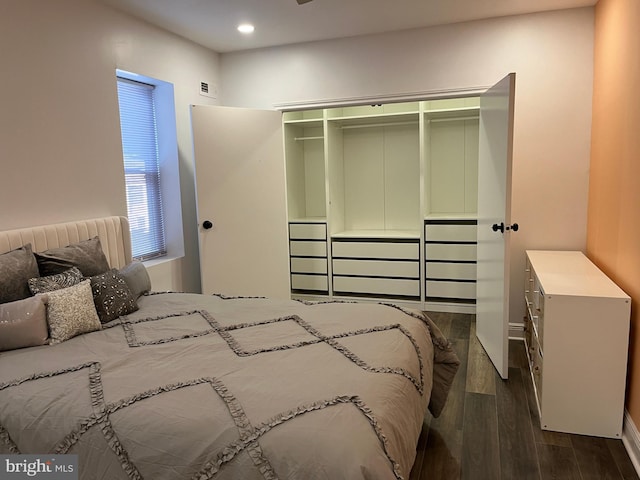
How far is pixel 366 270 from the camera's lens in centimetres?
477

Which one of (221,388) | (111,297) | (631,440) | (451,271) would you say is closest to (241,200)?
(111,297)

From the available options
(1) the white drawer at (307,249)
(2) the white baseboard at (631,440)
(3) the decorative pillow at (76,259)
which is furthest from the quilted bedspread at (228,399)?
(1) the white drawer at (307,249)

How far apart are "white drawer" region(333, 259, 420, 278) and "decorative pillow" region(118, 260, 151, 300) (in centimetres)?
228

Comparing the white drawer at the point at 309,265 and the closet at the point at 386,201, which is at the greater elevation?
the closet at the point at 386,201

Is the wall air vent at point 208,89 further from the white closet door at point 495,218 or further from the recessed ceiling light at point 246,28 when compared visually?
the white closet door at point 495,218

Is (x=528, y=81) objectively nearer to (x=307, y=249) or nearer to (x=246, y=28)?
(x=246, y=28)

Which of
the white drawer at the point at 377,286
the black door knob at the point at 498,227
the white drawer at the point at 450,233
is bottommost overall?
the white drawer at the point at 377,286

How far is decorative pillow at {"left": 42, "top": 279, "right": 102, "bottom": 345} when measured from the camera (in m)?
2.17

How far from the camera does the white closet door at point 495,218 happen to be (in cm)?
288

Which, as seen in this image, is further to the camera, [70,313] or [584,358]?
[584,358]

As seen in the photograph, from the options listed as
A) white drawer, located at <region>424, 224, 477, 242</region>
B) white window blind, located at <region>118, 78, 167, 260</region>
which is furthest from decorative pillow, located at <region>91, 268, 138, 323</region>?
white drawer, located at <region>424, 224, 477, 242</region>

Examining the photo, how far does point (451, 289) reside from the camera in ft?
14.6

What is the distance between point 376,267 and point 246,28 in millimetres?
2484

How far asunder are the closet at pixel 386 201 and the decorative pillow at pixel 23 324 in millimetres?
Answer: 3012
